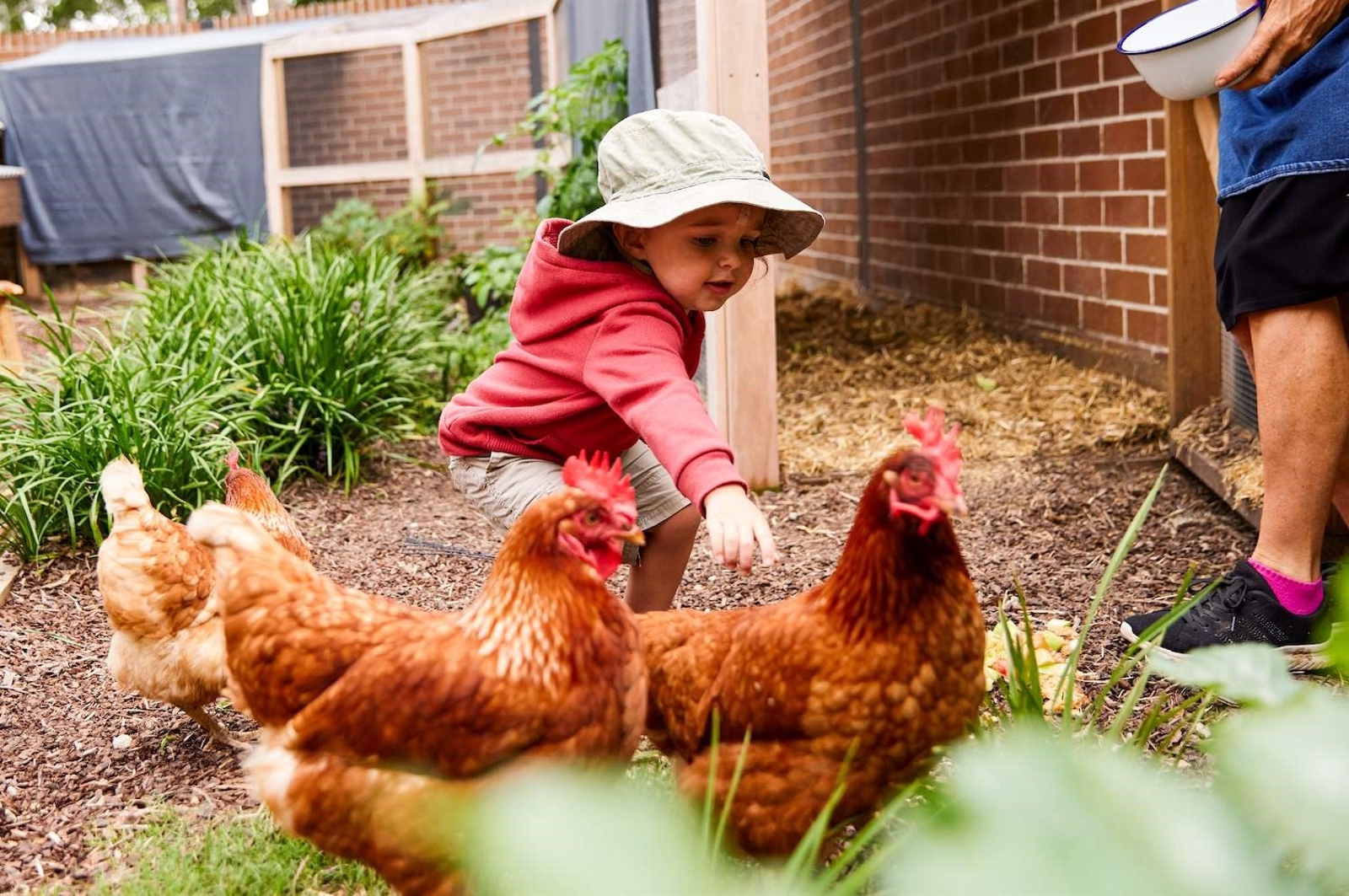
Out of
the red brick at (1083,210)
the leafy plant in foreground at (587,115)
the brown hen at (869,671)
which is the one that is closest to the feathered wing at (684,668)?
the brown hen at (869,671)

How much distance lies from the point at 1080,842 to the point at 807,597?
1549 millimetres

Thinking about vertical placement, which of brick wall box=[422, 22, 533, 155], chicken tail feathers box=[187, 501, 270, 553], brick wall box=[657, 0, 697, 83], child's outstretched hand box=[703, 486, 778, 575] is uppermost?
brick wall box=[422, 22, 533, 155]

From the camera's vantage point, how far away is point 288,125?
10.5 m

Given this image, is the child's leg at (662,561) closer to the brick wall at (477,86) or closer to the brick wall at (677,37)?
the brick wall at (677,37)

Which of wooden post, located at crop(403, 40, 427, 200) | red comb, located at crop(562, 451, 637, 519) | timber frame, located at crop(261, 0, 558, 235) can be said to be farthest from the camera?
wooden post, located at crop(403, 40, 427, 200)

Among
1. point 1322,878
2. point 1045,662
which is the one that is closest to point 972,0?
point 1045,662

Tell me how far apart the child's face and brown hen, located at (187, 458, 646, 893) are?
2.62 feet

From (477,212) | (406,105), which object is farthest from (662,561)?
(477,212)

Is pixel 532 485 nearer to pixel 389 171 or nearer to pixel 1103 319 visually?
pixel 1103 319

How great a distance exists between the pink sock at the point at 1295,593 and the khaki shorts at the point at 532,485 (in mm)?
1389

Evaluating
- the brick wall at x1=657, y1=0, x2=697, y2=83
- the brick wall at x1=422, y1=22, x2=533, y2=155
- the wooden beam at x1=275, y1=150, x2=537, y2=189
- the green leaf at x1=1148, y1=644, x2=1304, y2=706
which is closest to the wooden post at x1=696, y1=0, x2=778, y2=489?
the brick wall at x1=657, y1=0, x2=697, y2=83

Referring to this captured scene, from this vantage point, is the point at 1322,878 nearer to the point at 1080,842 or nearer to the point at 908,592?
the point at 1080,842

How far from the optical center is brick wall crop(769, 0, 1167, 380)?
5766 mm

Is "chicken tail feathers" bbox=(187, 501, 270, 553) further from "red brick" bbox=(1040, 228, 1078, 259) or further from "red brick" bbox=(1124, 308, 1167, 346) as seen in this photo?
"red brick" bbox=(1040, 228, 1078, 259)
